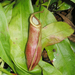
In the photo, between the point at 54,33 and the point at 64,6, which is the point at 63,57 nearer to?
the point at 54,33

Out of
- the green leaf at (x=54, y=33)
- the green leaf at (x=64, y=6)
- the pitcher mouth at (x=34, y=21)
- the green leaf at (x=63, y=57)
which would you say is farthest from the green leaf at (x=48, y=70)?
the green leaf at (x=64, y=6)

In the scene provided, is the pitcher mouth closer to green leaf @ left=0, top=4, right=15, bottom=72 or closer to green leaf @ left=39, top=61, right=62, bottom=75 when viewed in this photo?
green leaf @ left=0, top=4, right=15, bottom=72

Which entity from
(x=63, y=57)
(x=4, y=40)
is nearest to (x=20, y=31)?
(x=4, y=40)

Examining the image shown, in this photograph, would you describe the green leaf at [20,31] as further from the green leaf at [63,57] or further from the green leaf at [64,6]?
the green leaf at [64,6]

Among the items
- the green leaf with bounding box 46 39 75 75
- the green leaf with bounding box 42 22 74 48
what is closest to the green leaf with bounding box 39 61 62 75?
the green leaf with bounding box 46 39 75 75

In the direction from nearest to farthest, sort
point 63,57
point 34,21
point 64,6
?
point 34,21 < point 63,57 < point 64,6

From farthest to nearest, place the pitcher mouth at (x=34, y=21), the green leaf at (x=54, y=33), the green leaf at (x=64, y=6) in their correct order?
the green leaf at (x=64, y=6), the green leaf at (x=54, y=33), the pitcher mouth at (x=34, y=21)

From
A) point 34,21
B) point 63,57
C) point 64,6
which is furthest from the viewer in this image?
point 64,6
